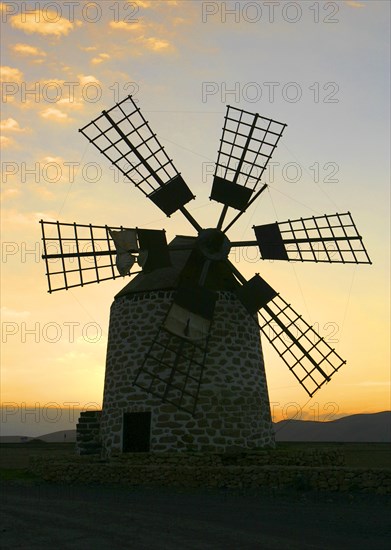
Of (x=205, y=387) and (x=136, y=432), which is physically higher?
(x=205, y=387)

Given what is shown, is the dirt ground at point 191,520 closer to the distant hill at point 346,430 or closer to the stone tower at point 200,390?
the stone tower at point 200,390

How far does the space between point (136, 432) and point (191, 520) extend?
761 cm

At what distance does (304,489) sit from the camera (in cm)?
1658

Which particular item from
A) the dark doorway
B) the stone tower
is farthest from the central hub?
the dark doorway

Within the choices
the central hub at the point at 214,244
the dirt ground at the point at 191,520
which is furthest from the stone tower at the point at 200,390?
the dirt ground at the point at 191,520

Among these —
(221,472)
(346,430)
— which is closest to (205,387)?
(221,472)

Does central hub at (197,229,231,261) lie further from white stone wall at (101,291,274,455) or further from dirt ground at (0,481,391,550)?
dirt ground at (0,481,391,550)

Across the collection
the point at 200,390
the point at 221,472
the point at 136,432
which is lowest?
the point at 221,472

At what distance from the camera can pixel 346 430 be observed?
584 feet

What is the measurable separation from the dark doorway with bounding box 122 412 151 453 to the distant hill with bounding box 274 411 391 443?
488 ft

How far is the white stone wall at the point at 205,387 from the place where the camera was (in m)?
20.0

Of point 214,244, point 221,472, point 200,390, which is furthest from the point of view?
point 214,244

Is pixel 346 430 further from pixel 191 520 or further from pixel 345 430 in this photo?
pixel 191 520

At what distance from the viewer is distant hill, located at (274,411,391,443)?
168750mm
